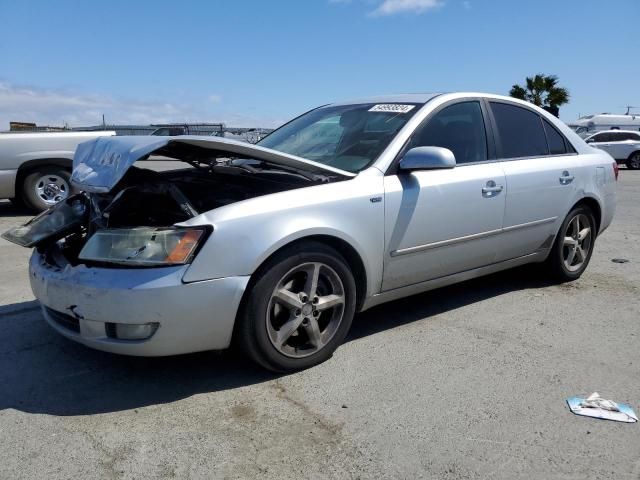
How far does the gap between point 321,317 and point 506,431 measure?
3.98 ft

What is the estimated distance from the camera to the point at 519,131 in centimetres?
475

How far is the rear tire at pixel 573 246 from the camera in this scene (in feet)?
16.5

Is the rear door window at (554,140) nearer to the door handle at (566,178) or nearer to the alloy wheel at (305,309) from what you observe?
the door handle at (566,178)

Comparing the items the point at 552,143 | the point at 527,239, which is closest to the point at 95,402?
the point at 527,239

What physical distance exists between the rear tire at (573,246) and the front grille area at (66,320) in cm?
377

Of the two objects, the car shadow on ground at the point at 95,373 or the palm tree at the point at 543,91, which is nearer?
the car shadow on ground at the point at 95,373

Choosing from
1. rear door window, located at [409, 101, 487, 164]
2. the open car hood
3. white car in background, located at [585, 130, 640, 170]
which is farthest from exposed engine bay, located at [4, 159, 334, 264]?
white car in background, located at [585, 130, 640, 170]

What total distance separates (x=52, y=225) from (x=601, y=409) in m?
3.23

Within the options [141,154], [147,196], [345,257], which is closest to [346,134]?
[345,257]

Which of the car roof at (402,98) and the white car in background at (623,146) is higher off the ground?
the car roof at (402,98)

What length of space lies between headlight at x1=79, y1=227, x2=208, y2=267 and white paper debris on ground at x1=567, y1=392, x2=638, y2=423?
2.04 metres

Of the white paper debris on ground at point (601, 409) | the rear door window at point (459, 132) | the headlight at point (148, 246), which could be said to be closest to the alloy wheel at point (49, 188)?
the headlight at point (148, 246)

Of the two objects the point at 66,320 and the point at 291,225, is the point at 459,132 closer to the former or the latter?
the point at 291,225

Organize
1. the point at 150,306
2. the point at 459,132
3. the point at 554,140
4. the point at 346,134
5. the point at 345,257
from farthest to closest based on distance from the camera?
the point at 554,140 < the point at 459,132 < the point at 346,134 < the point at 345,257 < the point at 150,306
